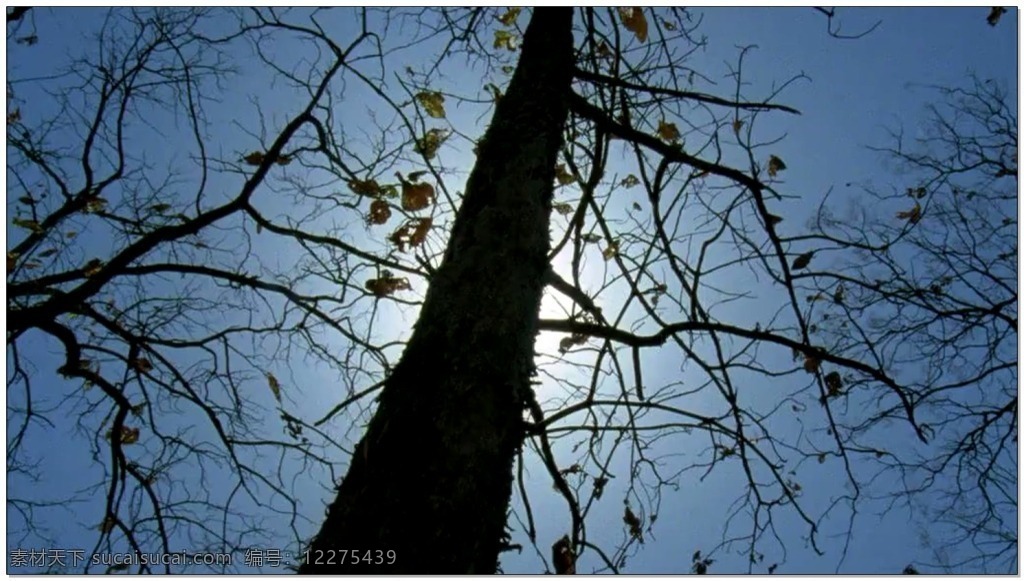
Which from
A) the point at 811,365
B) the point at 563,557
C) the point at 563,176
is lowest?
the point at 563,557

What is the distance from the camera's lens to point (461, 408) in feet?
4.57

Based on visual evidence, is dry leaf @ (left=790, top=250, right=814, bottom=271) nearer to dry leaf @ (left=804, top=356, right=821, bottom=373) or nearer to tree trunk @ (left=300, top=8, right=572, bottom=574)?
dry leaf @ (left=804, top=356, right=821, bottom=373)

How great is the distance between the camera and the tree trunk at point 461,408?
120 centimetres

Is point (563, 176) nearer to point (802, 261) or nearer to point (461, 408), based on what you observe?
point (802, 261)

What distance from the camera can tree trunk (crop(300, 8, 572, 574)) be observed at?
1.20 m

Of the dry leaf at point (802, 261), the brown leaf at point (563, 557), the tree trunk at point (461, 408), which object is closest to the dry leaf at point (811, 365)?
the dry leaf at point (802, 261)

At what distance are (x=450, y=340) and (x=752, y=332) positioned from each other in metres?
1.31

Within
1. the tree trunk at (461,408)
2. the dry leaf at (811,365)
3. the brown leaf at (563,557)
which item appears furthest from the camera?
the dry leaf at (811,365)

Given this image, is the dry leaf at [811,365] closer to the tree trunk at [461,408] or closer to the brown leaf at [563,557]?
the brown leaf at [563,557]

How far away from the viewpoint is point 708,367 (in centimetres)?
271

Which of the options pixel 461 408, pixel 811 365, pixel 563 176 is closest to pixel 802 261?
pixel 811 365

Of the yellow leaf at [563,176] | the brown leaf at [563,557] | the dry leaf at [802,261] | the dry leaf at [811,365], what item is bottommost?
the brown leaf at [563,557]

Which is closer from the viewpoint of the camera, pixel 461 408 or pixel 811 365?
pixel 461 408

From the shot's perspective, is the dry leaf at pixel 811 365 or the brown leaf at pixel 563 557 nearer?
the brown leaf at pixel 563 557
